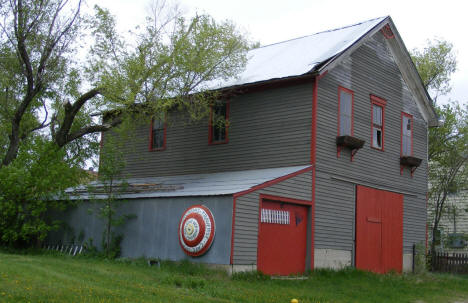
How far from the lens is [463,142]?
30.6 meters

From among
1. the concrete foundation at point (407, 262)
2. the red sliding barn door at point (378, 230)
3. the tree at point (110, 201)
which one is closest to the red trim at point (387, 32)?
the red sliding barn door at point (378, 230)

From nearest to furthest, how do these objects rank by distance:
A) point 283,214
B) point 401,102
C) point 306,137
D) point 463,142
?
point 283,214 < point 306,137 < point 401,102 < point 463,142

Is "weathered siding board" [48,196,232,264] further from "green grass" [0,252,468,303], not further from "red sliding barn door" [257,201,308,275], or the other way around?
"red sliding barn door" [257,201,308,275]

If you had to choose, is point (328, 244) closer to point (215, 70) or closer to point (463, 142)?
point (215, 70)

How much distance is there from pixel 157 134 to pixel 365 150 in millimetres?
8359

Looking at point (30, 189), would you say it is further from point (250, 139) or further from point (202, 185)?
point (250, 139)

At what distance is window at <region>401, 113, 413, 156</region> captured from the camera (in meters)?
23.5

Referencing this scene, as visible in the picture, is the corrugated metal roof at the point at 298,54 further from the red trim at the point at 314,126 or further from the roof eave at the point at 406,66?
the red trim at the point at 314,126

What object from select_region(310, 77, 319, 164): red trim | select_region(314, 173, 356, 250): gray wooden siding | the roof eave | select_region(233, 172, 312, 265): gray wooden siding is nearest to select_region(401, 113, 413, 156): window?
the roof eave

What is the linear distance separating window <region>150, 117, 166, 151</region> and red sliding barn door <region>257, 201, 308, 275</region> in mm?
7386

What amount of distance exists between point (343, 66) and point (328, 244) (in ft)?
20.5

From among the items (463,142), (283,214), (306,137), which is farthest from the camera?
(463,142)

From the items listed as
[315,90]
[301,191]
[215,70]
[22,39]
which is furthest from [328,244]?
[22,39]

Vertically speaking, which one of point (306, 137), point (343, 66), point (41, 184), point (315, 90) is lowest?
point (41, 184)
